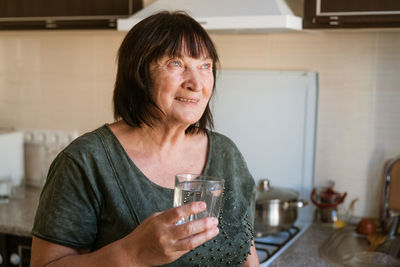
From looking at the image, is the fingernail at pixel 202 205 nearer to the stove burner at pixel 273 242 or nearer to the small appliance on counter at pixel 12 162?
the stove burner at pixel 273 242

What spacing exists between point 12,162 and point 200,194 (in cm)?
192

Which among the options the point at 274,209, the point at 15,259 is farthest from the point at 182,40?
the point at 15,259

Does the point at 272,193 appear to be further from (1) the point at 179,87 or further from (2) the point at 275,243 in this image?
(1) the point at 179,87

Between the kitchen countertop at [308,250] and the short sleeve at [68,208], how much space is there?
811 millimetres

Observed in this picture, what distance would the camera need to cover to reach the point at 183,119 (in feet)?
3.81

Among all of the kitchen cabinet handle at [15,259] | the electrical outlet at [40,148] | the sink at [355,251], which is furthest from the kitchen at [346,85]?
the kitchen cabinet handle at [15,259]

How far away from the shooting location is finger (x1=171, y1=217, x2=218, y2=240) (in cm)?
88

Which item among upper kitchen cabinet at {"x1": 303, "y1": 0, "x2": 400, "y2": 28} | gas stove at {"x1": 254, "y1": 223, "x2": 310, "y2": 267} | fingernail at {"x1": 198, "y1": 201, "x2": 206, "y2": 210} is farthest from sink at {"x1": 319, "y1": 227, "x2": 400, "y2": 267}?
fingernail at {"x1": 198, "y1": 201, "x2": 206, "y2": 210}

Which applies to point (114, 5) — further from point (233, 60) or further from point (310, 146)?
point (310, 146)

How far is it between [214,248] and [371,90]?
1.20 metres

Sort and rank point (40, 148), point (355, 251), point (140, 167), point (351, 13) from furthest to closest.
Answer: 1. point (40, 148)
2. point (355, 251)
3. point (351, 13)
4. point (140, 167)

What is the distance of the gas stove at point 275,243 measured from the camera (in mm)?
1810

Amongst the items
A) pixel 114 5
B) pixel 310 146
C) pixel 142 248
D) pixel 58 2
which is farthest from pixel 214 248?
pixel 58 2

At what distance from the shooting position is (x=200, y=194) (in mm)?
929
